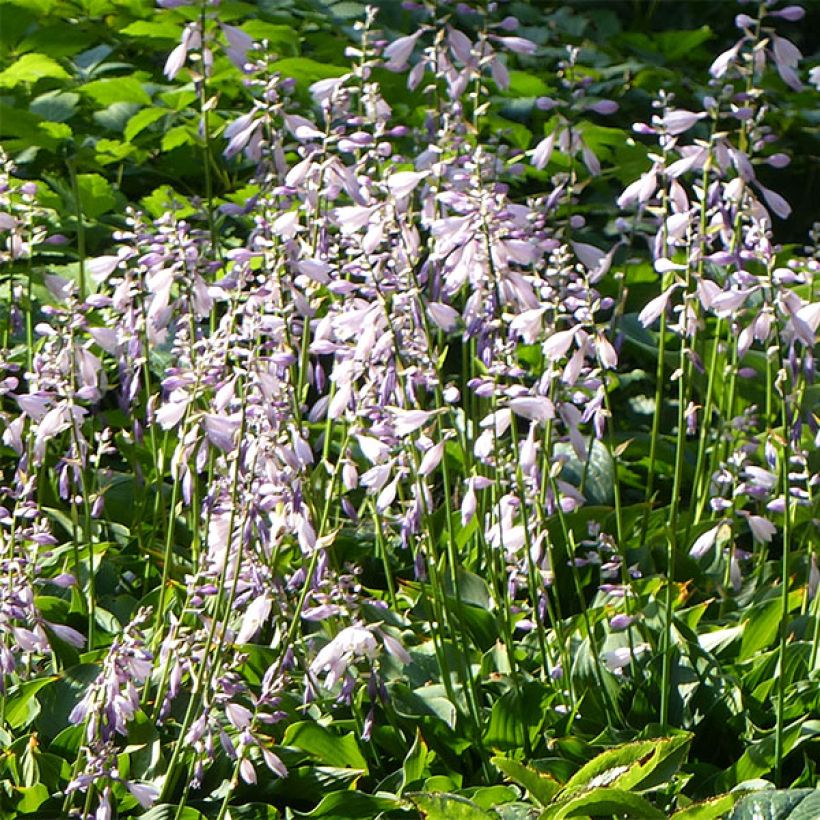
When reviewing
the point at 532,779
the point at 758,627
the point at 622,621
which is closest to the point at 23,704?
the point at 532,779

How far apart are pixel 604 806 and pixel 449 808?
23 centimetres

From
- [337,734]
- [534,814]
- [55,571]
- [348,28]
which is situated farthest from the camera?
[348,28]

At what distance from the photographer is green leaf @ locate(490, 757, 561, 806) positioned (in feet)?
6.44

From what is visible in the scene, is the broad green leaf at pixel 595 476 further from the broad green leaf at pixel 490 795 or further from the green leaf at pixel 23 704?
the green leaf at pixel 23 704

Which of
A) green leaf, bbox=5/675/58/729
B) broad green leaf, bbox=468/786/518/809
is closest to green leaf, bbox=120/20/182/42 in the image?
green leaf, bbox=5/675/58/729

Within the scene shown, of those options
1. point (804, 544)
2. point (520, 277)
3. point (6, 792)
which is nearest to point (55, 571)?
point (6, 792)

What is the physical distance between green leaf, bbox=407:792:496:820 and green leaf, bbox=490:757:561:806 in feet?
0.28

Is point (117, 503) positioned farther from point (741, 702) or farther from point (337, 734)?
point (741, 702)

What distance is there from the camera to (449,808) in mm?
1888

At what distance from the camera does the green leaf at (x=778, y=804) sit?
6.19 ft

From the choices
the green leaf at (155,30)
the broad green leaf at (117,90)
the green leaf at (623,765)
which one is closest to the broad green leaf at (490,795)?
the green leaf at (623,765)

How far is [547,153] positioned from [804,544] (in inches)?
57.1

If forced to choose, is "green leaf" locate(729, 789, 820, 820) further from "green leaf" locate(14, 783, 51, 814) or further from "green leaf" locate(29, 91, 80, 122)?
"green leaf" locate(29, 91, 80, 122)

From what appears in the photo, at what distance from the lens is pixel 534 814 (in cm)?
199
